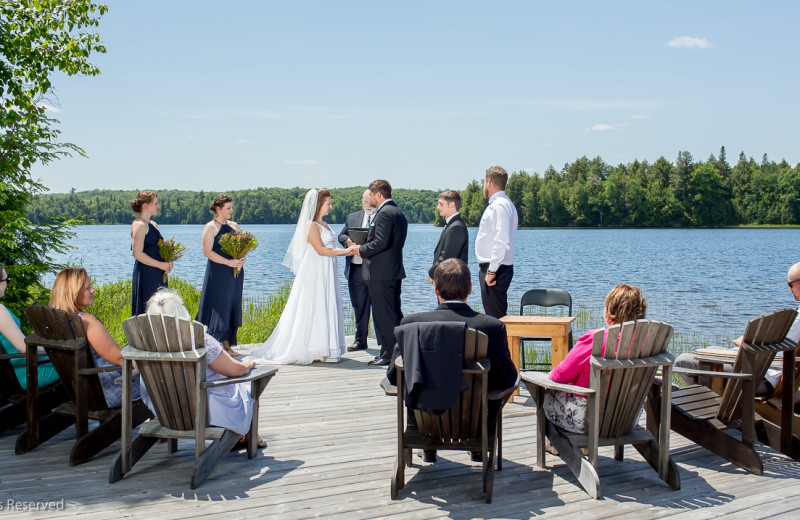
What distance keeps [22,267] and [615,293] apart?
7.25 metres

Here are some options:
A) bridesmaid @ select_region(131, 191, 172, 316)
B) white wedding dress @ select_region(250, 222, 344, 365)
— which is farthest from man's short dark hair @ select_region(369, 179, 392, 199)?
bridesmaid @ select_region(131, 191, 172, 316)

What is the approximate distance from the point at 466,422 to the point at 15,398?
3.19 meters

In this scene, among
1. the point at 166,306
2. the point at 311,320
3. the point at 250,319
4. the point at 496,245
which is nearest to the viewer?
the point at 166,306

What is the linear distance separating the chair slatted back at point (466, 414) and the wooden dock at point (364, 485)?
0.33 meters

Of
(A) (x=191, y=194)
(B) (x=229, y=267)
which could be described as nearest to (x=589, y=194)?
(A) (x=191, y=194)

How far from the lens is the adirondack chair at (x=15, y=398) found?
458cm

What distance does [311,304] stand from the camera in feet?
24.7

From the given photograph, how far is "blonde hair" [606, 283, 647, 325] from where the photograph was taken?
3717mm

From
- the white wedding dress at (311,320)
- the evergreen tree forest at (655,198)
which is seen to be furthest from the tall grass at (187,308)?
the evergreen tree forest at (655,198)

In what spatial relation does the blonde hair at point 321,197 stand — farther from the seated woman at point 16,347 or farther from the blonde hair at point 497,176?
the seated woman at point 16,347

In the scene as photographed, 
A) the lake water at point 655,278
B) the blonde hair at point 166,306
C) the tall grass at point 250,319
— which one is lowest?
the lake water at point 655,278

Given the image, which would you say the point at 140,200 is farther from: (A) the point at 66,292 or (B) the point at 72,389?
(B) the point at 72,389

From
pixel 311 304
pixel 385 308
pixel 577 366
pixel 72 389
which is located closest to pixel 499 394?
pixel 577 366

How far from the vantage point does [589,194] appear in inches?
3506
